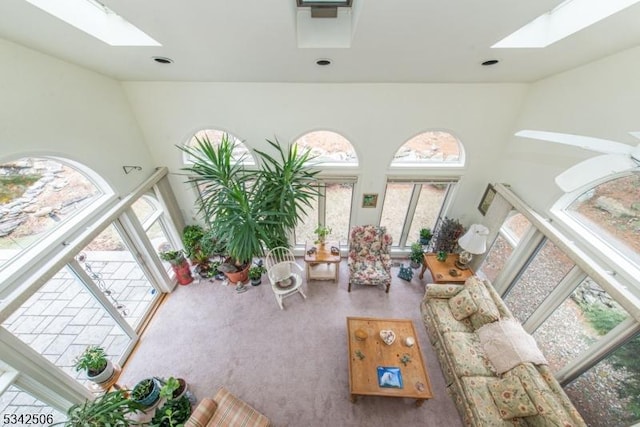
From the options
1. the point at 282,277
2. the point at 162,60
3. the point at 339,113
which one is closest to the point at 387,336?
the point at 282,277

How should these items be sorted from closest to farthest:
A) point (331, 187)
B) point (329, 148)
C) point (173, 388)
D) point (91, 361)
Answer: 1. point (173, 388)
2. point (91, 361)
3. point (329, 148)
4. point (331, 187)

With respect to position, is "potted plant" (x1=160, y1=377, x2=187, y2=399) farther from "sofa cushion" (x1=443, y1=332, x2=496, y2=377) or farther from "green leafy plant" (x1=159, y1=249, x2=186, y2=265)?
"sofa cushion" (x1=443, y1=332, x2=496, y2=377)

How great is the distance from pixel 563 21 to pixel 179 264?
19.3 feet

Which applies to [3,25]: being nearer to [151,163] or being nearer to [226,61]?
[226,61]

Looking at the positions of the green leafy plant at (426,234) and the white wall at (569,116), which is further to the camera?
the green leafy plant at (426,234)

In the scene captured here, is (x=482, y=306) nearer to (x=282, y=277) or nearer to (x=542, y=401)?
(x=542, y=401)

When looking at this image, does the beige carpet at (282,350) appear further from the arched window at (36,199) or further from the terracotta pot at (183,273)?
the arched window at (36,199)

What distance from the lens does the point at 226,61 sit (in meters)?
2.69

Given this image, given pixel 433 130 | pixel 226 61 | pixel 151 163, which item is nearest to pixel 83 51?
pixel 226 61

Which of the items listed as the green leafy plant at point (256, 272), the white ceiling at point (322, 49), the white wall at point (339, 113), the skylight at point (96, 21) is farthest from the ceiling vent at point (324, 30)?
the green leafy plant at point (256, 272)

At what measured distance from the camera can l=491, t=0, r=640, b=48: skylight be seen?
1796mm

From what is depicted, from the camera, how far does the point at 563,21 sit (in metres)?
2.08

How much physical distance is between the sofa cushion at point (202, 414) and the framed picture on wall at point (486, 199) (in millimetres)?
5049

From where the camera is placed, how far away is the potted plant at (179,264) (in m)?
4.44
